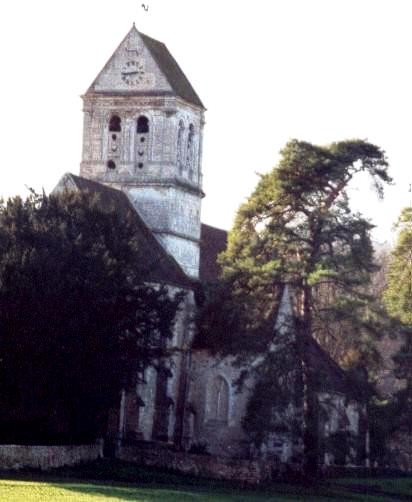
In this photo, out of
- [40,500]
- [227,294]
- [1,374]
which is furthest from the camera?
[227,294]

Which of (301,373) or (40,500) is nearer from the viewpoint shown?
(40,500)

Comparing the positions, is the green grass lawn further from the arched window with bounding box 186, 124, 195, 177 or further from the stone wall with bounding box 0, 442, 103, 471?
the arched window with bounding box 186, 124, 195, 177

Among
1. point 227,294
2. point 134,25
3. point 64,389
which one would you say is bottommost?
point 64,389

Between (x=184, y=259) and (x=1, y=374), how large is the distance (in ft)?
69.9

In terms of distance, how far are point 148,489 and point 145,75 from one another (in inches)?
1228

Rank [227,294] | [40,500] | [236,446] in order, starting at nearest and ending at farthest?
[40,500] → [227,294] → [236,446]

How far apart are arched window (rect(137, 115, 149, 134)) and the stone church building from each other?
0.05 m

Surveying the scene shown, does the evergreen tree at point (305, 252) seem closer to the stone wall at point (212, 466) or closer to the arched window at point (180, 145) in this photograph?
the stone wall at point (212, 466)

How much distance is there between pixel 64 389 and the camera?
2170 inches

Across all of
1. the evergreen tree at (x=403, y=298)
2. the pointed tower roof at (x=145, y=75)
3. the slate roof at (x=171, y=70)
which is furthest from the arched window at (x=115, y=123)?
the evergreen tree at (x=403, y=298)

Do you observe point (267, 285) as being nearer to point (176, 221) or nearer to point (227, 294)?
point (227, 294)

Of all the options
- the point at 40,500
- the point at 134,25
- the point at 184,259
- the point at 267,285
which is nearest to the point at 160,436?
the point at 184,259

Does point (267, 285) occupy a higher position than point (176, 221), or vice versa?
point (176, 221)

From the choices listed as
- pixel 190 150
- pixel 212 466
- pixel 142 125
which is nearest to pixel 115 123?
pixel 142 125
